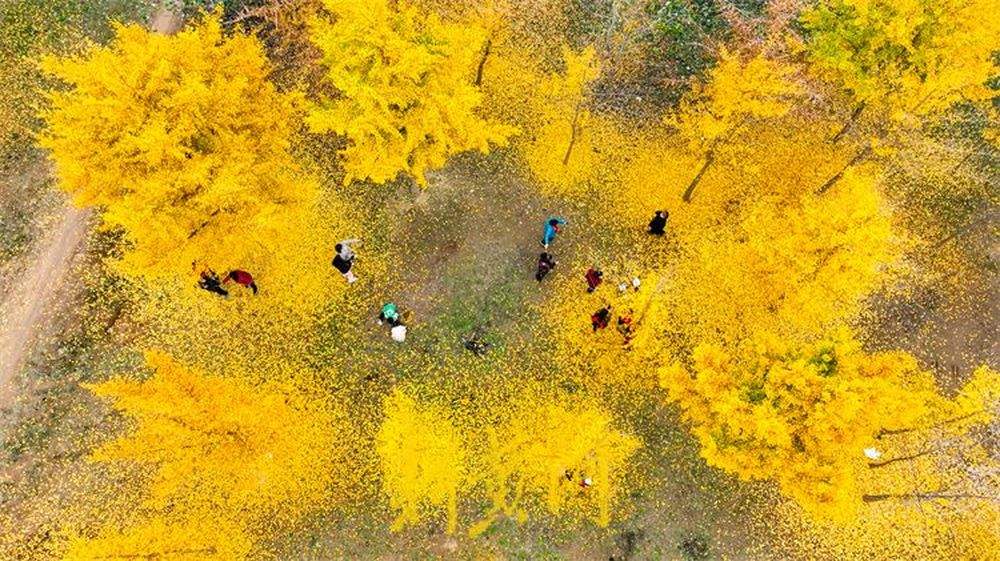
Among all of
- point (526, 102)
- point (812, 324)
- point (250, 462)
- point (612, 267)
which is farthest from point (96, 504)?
point (812, 324)

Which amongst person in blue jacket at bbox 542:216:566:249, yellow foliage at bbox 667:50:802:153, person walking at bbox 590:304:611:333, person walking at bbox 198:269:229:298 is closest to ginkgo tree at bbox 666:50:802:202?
yellow foliage at bbox 667:50:802:153

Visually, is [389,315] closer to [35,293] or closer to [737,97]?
[35,293]

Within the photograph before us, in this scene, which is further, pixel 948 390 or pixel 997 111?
pixel 997 111

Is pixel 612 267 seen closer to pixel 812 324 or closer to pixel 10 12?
pixel 812 324

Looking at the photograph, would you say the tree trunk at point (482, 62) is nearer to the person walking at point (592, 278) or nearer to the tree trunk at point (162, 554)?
the person walking at point (592, 278)

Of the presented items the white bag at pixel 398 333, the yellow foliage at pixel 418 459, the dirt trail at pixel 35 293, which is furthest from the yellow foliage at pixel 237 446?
the dirt trail at pixel 35 293
